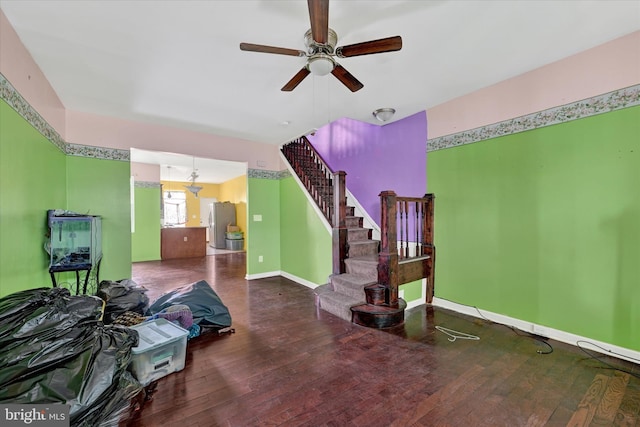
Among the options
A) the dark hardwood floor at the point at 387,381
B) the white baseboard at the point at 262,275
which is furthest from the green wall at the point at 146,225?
the dark hardwood floor at the point at 387,381

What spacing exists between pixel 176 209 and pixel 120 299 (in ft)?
30.9

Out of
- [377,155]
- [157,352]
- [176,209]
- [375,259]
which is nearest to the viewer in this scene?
[157,352]

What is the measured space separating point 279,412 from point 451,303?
2599mm

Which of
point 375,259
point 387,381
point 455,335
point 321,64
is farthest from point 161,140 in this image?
point 455,335

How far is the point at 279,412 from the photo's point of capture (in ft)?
5.36

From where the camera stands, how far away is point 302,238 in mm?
4801

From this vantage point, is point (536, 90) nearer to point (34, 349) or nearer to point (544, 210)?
point (544, 210)

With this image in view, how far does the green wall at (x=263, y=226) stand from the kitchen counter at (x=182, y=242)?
11.8 feet

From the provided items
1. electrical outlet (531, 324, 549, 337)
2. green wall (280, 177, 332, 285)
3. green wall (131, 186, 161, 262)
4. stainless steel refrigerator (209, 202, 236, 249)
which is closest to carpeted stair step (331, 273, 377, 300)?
green wall (280, 177, 332, 285)

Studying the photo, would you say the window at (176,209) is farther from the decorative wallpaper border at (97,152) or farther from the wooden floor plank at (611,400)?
the wooden floor plank at (611,400)

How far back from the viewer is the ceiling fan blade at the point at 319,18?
1510mm

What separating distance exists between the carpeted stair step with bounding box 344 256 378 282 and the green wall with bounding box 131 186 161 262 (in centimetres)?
621

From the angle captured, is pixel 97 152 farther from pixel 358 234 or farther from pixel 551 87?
pixel 551 87

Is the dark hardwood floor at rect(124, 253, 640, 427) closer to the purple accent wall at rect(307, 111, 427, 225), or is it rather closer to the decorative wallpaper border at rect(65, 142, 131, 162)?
the purple accent wall at rect(307, 111, 427, 225)
